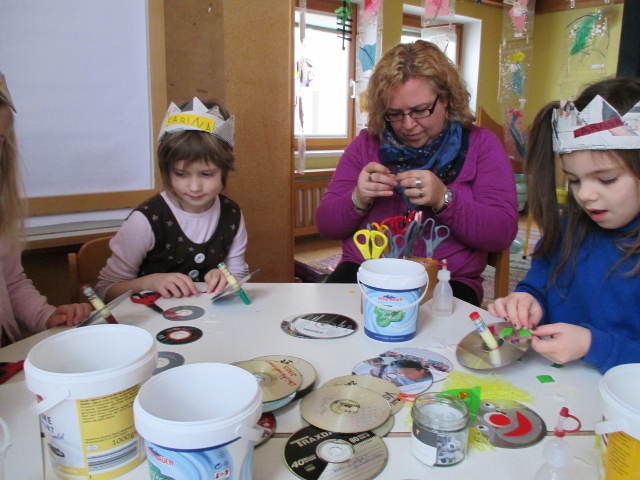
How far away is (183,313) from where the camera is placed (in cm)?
101

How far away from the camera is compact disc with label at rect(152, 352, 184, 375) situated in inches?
29.9

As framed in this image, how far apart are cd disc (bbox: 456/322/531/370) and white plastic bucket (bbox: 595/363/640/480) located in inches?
10.1

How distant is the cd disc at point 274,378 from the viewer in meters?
0.65

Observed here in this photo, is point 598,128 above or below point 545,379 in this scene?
above

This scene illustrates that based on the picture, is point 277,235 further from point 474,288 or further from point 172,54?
point 474,288

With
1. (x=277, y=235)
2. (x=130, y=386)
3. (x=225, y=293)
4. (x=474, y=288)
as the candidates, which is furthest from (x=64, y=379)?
(x=277, y=235)

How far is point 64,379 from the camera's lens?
468 mm

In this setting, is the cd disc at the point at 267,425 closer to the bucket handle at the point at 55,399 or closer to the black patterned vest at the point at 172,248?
the bucket handle at the point at 55,399

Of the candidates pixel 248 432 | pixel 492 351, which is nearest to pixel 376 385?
pixel 492 351

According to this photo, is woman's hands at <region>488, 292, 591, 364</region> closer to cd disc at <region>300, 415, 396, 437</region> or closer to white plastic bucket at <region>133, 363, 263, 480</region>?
cd disc at <region>300, 415, 396, 437</region>

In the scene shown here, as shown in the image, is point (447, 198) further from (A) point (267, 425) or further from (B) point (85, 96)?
(B) point (85, 96)

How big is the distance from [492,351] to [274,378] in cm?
34

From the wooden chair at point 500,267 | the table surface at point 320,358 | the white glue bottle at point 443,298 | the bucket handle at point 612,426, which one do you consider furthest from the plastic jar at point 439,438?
the wooden chair at point 500,267

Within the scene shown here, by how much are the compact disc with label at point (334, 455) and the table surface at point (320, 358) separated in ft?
0.04
